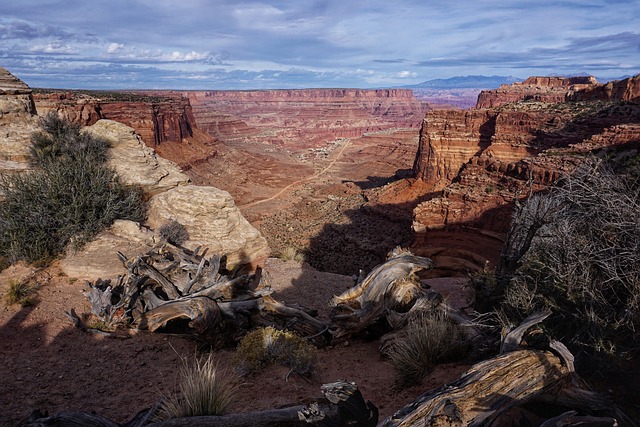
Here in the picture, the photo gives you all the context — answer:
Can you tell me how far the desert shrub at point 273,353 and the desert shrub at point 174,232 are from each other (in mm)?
5440

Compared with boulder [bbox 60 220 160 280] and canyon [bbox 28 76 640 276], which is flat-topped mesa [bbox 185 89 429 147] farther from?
boulder [bbox 60 220 160 280]

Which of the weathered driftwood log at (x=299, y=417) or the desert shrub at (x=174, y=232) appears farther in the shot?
the desert shrub at (x=174, y=232)

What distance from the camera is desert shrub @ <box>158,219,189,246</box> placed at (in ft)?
35.5

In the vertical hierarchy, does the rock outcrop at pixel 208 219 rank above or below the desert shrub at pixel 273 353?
above

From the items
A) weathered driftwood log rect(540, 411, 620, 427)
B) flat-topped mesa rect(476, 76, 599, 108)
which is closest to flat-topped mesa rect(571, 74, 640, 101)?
flat-topped mesa rect(476, 76, 599, 108)

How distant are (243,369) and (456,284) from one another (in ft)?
37.0

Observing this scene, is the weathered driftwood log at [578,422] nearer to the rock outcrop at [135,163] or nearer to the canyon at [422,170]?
the canyon at [422,170]

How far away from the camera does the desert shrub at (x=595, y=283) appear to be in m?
3.87

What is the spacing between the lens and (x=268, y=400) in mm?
4797

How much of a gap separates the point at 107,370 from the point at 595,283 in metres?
6.71

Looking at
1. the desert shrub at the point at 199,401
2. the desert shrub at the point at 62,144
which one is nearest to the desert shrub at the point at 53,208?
the desert shrub at the point at 62,144

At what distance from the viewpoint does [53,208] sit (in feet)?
29.8

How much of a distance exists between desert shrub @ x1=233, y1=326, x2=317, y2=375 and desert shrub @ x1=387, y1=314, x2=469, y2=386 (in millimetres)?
1501

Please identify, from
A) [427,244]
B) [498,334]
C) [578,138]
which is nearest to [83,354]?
[498,334]
